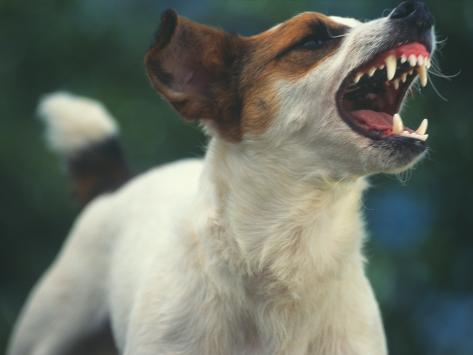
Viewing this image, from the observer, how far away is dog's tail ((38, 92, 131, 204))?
4.58 meters

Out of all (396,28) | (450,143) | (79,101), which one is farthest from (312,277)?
(450,143)

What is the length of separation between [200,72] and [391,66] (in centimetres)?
69

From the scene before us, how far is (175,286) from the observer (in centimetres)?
319

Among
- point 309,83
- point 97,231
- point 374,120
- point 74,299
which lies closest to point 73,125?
point 97,231

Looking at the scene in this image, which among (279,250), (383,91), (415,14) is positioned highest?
(415,14)

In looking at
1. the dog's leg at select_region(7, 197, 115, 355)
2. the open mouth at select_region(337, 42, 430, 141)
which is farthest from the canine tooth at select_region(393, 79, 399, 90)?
the dog's leg at select_region(7, 197, 115, 355)

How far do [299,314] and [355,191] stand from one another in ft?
1.51

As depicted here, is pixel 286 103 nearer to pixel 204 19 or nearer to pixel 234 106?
pixel 234 106

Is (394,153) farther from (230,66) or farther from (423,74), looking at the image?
(230,66)

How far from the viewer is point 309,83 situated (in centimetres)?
300

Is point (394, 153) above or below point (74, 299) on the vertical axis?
above

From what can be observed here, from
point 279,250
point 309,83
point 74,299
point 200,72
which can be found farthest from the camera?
point 74,299

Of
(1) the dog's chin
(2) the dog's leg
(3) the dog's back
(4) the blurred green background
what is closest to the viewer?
(1) the dog's chin

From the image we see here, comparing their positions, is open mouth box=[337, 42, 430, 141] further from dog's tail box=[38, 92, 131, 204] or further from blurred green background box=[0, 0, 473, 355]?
blurred green background box=[0, 0, 473, 355]
